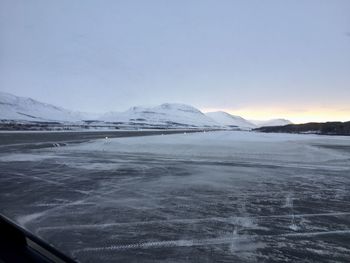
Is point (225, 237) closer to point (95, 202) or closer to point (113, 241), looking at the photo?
point (113, 241)

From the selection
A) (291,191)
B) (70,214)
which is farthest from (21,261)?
(291,191)

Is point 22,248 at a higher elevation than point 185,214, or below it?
higher

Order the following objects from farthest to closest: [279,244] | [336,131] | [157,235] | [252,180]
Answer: [336,131], [252,180], [157,235], [279,244]

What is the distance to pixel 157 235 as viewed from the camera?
21.0ft

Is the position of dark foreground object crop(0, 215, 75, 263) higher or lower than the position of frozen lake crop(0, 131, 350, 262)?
higher

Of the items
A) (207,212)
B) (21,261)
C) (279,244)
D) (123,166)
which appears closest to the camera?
(21,261)

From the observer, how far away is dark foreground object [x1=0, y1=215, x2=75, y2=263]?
358 cm

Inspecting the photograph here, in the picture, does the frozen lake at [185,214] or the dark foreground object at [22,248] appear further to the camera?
the frozen lake at [185,214]

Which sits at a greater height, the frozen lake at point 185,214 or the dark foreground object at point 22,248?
the dark foreground object at point 22,248

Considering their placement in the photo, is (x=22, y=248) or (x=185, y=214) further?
(x=185, y=214)

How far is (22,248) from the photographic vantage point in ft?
12.6

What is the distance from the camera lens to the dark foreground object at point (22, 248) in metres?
3.58

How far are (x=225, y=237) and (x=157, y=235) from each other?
1.01 m

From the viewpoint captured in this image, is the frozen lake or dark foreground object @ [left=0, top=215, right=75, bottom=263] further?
the frozen lake
